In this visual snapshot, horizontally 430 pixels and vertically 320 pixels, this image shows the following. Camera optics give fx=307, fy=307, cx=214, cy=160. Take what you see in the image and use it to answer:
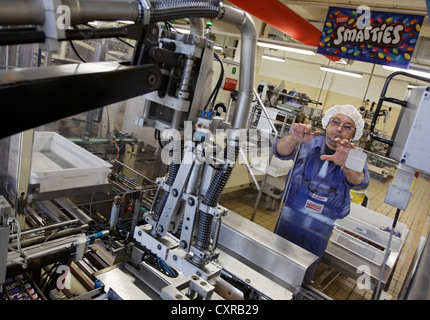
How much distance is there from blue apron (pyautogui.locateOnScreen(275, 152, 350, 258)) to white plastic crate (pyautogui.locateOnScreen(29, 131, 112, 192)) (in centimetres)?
152

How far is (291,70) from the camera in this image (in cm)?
1350

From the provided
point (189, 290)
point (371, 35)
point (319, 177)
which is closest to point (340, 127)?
point (319, 177)

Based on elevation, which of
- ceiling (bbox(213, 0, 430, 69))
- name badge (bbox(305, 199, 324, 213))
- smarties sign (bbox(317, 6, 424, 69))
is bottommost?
name badge (bbox(305, 199, 324, 213))

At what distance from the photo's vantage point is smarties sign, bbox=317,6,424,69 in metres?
4.56

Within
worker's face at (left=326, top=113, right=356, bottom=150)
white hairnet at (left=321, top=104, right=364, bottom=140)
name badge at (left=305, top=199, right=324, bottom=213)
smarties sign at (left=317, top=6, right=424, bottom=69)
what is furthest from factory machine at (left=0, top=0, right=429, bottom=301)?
smarties sign at (left=317, top=6, right=424, bottom=69)

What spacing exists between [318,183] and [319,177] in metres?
0.05

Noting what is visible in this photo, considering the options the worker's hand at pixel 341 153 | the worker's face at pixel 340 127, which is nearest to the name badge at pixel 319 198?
the worker's hand at pixel 341 153

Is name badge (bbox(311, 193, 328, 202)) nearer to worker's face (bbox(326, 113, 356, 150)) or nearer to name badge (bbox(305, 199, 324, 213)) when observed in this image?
name badge (bbox(305, 199, 324, 213))

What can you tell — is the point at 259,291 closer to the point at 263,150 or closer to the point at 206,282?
the point at 206,282

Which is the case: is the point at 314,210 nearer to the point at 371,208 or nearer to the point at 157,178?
the point at 157,178

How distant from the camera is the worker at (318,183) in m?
2.34

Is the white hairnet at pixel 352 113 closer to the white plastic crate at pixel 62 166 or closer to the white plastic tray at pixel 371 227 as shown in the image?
the white plastic tray at pixel 371 227

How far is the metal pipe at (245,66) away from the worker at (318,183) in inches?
46.8

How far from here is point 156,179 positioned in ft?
4.35
